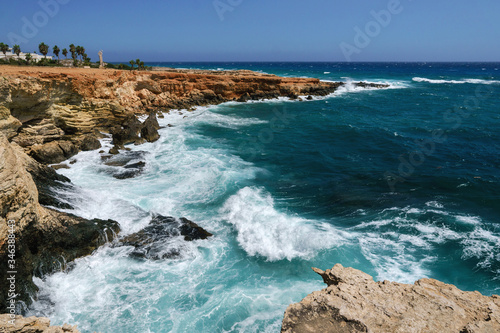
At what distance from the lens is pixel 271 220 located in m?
13.6

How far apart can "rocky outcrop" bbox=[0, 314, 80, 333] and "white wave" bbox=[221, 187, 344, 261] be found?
24.1ft

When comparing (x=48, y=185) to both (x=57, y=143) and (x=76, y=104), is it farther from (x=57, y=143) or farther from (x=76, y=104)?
(x=76, y=104)

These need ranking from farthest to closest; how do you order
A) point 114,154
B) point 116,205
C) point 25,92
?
point 114,154, point 25,92, point 116,205

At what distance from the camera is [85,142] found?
2208cm

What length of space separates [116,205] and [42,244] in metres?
4.32

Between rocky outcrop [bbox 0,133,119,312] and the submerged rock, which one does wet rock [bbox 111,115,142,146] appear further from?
rocky outcrop [bbox 0,133,119,312]

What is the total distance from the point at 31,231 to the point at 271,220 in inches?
369

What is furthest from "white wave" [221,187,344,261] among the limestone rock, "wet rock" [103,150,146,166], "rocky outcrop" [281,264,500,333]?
the limestone rock

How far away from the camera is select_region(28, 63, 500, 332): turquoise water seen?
9.12 metres

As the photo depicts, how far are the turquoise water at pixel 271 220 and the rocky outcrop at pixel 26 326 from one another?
10.9ft

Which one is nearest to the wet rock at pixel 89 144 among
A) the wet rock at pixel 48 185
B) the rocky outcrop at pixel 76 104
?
the rocky outcrop at pixel 76 104

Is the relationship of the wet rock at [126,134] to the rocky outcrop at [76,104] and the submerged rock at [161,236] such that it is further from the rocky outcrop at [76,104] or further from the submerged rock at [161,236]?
the submerged rock at [161,236]

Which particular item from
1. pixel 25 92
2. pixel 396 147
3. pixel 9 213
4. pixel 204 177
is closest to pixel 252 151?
pixel 204 177

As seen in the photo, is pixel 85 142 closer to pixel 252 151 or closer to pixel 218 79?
pixel 252 151
